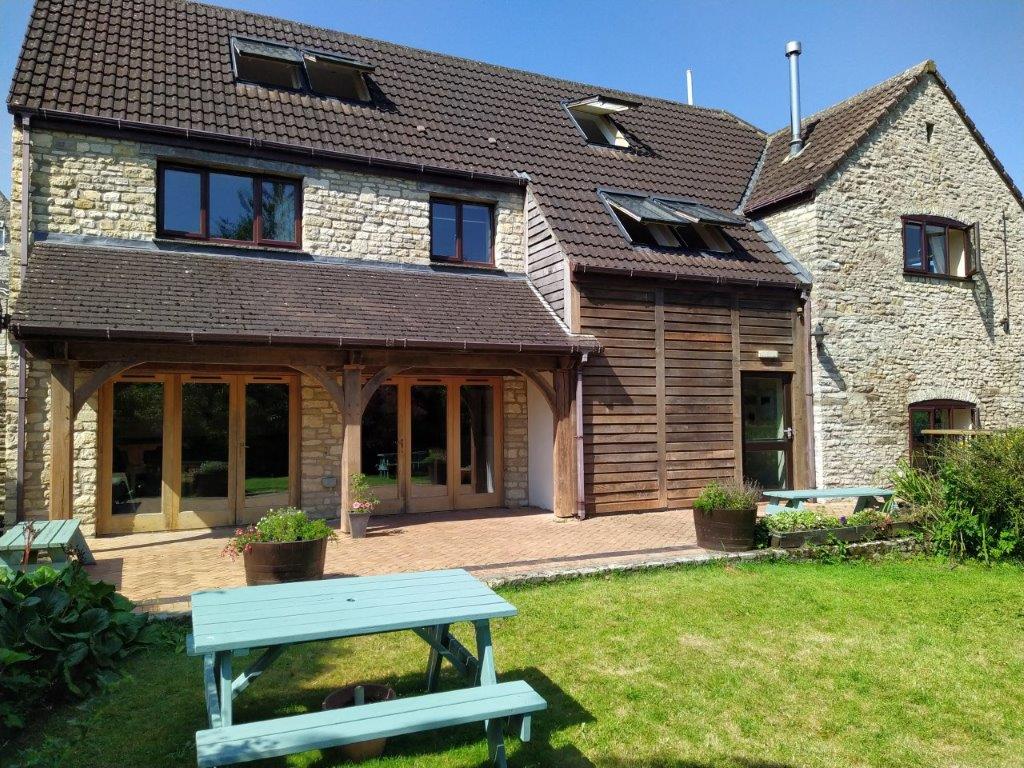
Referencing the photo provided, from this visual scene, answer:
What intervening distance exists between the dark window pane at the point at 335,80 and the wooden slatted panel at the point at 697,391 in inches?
261

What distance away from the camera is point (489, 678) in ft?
11.6

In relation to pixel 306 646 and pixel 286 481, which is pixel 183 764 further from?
pixel 286 481

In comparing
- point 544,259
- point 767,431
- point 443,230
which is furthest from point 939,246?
point 443,230

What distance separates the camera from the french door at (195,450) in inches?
372

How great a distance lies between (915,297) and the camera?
43.2ft

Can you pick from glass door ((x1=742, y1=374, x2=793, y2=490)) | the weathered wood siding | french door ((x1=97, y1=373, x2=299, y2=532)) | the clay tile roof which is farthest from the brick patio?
the clay tile roof

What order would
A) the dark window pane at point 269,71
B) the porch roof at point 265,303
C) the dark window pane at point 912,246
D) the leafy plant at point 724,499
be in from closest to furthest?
the leafy plant at point 724,499
the porch roof at point 265,303
the dark window pane at point 269,71
the dark window pane at point 912,246

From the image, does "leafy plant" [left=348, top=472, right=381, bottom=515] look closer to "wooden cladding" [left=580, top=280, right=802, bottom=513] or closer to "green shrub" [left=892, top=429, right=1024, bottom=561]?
"wooden cladding" [left=580, top=280, right=802, bottom=513]

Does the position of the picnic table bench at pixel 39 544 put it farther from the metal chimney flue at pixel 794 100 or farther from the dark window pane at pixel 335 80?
the metal chimney flue at pixel 794 100

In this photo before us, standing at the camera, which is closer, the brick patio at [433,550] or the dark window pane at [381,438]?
the brick patio at [433,550]

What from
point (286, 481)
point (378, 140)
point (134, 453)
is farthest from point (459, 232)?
point (134, 453)

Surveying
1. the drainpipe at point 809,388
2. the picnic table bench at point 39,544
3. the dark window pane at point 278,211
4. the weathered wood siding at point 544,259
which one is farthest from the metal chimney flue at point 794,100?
the picnic table bench at point 39,544

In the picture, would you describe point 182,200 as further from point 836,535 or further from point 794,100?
Answer: point 794,100

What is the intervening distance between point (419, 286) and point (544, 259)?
2.22m
